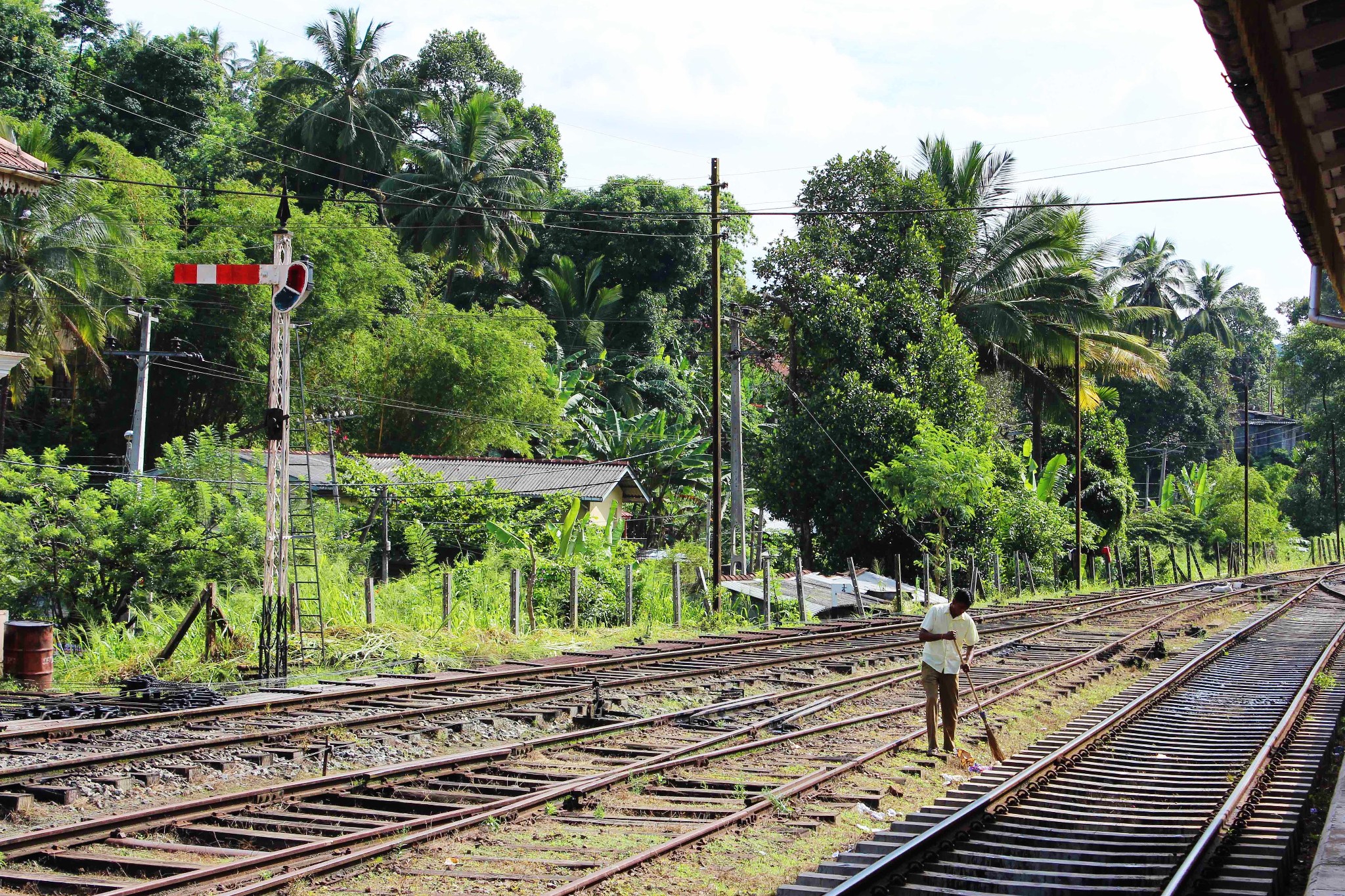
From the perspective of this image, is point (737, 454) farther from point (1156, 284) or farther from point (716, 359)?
point (1156, 284)

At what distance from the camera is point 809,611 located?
86.7 ft

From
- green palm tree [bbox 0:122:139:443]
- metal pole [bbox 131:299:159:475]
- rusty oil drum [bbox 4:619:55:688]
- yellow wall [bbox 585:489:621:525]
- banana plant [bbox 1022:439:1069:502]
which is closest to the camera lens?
rusty oil drum [bbox 4:619:55:688]

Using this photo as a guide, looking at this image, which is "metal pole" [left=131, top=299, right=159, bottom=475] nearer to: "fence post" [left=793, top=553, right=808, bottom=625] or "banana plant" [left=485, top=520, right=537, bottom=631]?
Result: "banana plant" [left=485, top=520, right=537, bottom=631]

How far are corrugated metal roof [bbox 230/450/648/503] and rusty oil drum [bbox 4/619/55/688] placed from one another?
54.8 ft

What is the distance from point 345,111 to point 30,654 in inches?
1484

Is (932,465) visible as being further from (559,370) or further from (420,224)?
(420,224)

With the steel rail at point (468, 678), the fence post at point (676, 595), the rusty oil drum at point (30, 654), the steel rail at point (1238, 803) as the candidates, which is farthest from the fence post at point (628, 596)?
the steel rail at point (1238, 803)

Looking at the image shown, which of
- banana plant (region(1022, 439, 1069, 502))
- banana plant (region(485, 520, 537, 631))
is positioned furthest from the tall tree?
banana plant (region(485, 520, 537, 631))

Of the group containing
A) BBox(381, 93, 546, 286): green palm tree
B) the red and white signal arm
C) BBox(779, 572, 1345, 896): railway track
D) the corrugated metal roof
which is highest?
BBox(381, 93, 546, 286): green palm tree

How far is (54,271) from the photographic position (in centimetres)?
3203

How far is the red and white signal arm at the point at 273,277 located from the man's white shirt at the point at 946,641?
24.7ft

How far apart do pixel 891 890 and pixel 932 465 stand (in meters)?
23.6

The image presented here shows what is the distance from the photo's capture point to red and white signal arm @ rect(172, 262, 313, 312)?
13.4m

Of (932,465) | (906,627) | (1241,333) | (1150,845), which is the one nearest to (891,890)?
(1150,845)
